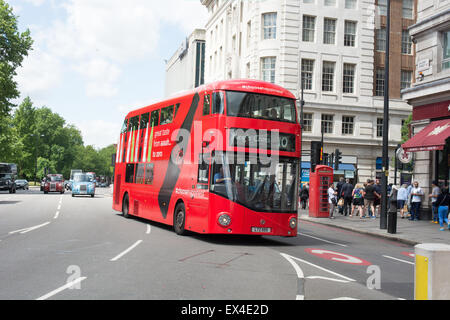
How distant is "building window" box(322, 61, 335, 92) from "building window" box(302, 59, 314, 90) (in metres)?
1.08

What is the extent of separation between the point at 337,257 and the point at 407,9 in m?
36.1

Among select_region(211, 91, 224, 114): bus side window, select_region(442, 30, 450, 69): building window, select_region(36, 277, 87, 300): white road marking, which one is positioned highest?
select_region(442, 30, 450, 69): building window

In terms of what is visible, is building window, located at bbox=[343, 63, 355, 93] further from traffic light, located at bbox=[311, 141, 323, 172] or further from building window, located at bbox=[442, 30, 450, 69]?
building window, located at bbox=[442, 30, 450, 69]

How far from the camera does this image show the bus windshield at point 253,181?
1189cm

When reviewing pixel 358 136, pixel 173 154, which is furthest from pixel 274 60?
pixel 173 154

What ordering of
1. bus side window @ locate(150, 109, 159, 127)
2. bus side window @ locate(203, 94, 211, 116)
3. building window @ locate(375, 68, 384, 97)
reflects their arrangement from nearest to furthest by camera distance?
1. bus side window @ locate(203, 94, 211, 116)
2. bus side window @ locate(150, 109, 159, 127)
3. building window @ locate(375, 68, 384, 97)

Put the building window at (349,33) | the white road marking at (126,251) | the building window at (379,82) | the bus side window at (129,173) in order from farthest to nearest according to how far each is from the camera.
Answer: the building window at (379,82), the building window at (349,33), the bus side window at (129,173), the white road marking at (126,251)

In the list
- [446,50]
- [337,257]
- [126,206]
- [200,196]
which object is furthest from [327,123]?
[337,257]

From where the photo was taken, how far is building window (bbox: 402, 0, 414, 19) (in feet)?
135

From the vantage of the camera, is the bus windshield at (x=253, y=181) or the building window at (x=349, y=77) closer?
the bus windshield at (x=253, y=181)

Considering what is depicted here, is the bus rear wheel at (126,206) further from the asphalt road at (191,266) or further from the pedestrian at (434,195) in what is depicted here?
the pedestrian at (434,195)

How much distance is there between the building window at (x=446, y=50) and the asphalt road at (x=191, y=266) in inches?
416

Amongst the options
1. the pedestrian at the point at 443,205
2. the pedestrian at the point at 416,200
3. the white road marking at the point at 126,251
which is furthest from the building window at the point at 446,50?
the white road marking at the point at 126,251

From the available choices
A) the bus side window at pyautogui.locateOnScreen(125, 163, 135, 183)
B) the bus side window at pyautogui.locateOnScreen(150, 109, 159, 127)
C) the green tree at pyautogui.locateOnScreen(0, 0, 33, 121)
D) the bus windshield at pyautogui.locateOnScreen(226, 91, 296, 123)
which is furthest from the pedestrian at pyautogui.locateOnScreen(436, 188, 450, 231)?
the green tree at pyautogui.locateOnScreen(0, 0, 33, 121)
